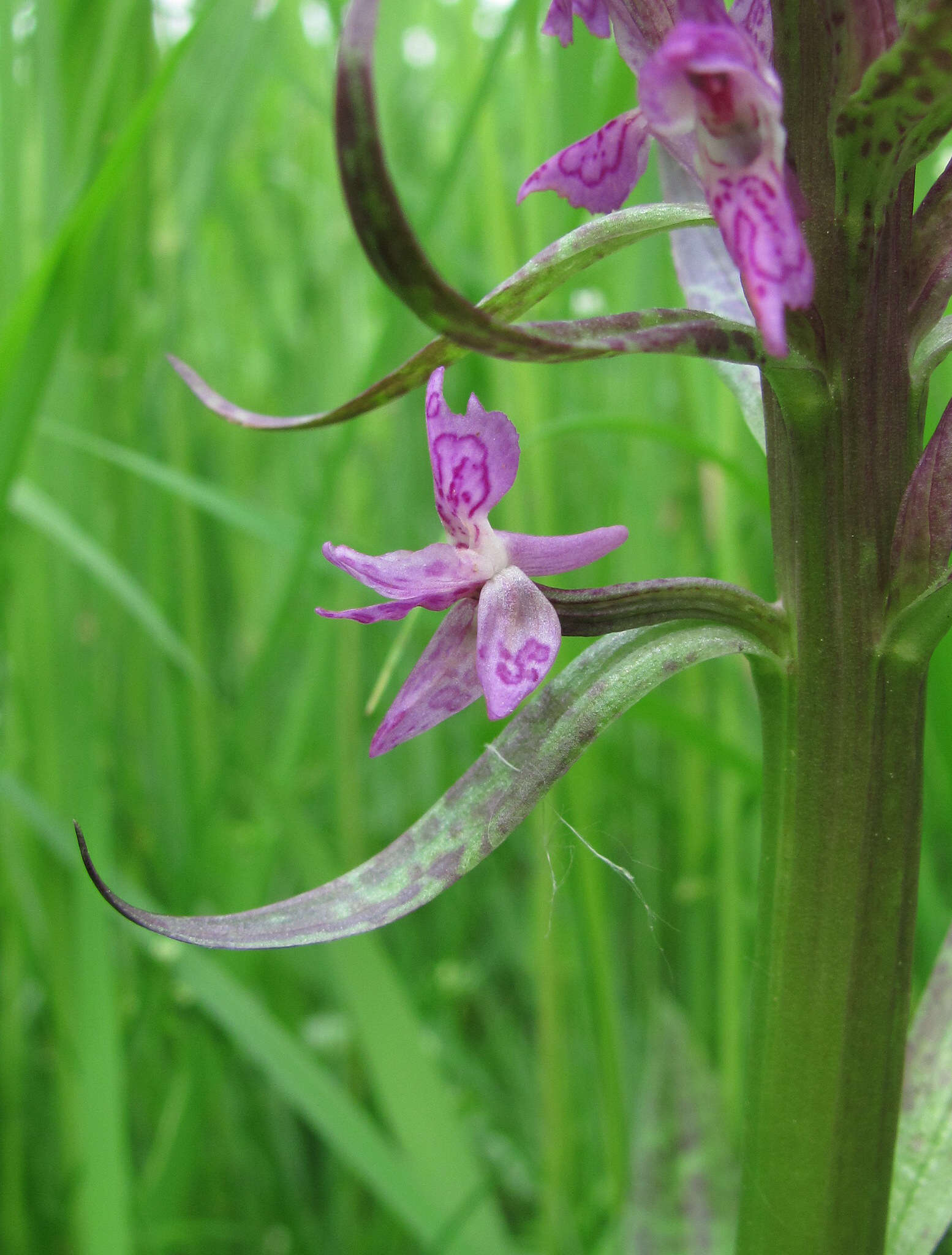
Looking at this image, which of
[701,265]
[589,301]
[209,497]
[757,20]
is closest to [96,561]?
[209,497]

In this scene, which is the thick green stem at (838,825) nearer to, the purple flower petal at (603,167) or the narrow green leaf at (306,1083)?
the purple flower petal at (603,167)

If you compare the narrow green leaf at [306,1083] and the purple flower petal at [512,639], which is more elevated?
the purple flower petal at [512,639]

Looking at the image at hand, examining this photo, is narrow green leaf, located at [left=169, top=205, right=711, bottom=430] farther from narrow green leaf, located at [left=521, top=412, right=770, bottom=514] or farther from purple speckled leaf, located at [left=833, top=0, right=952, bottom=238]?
narrow green leaf, located at [left=521, top=412, right=770, bottom=514]

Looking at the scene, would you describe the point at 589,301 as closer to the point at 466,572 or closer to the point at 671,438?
the point at 671,438

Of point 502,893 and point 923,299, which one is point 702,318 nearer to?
point 923,299

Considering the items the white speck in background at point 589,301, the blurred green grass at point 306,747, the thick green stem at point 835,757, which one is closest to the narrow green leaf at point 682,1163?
the blurred green grass at point 306,747

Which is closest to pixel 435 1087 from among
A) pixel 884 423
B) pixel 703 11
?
pixel 884 423
